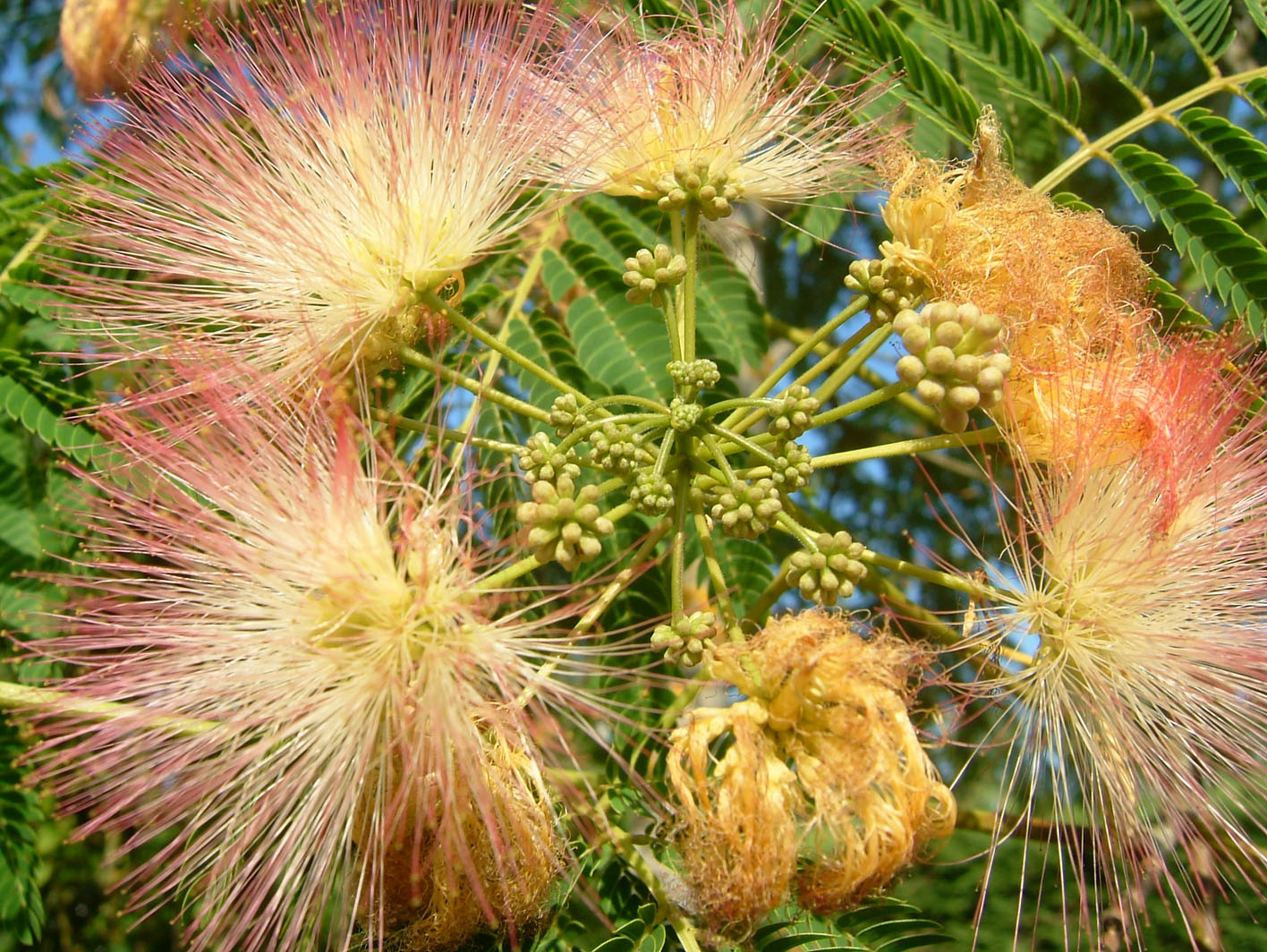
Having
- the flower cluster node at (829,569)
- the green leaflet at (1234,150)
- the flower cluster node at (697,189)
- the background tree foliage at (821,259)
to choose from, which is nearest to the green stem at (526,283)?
the background tree foliage at (821,259)

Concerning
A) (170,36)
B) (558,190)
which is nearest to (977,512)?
(558,190)

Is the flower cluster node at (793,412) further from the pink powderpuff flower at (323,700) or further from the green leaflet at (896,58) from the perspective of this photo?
the green leaflet at (896,58)

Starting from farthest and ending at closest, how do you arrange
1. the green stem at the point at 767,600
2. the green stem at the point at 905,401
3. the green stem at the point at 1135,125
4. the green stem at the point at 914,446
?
the green stem at the point at 905,401, the green stem at the point at 1135,125, the green stem at the point at 767,600, the green stem at the point at 914,446

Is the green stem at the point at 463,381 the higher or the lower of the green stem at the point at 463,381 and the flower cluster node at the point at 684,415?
the higher

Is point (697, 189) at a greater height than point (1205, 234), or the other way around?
point (697, 189)

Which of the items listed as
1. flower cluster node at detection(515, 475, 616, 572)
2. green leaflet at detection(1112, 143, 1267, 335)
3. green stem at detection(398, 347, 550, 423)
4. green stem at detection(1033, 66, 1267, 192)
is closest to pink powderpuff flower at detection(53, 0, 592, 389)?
green stem at detection(398, 347, 550, 423)

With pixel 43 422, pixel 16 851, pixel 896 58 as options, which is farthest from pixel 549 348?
pixel 16 851

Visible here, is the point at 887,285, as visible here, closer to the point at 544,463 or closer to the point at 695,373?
the point at 695,373
